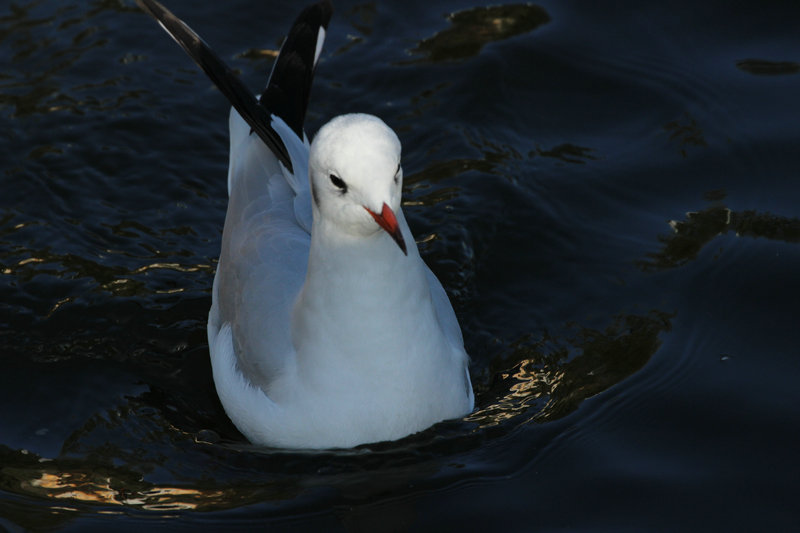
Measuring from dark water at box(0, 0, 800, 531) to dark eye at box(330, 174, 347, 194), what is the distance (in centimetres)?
123

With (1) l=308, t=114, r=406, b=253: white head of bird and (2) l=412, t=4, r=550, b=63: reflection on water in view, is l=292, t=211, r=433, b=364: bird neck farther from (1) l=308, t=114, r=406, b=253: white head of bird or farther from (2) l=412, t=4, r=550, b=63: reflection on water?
(2) l=412, t=4, r=550, b=63: reflection on water

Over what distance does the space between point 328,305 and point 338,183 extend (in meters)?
0.63

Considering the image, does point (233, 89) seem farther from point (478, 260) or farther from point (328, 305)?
point (478, 260)

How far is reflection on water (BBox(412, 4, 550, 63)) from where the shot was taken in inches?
306

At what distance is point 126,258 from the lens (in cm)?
642

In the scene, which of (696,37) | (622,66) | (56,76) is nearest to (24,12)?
(56,76)

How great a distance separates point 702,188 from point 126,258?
3.30 meters

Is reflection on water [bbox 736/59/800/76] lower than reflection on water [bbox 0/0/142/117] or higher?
lower

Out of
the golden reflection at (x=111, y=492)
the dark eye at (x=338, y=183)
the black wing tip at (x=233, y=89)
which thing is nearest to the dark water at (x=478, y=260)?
the golden reflection at (x=111, y=492)

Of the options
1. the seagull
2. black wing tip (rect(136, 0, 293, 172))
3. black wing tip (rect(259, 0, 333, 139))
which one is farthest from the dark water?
black wing tip (rect(136, 0, 293, 172))

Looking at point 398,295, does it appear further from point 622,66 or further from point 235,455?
point 622,66

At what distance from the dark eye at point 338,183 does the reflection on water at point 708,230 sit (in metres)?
2.40

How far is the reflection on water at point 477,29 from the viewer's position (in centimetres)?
777

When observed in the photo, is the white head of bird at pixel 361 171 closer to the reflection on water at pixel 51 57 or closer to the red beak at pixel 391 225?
the red beak at pixel 391 225
